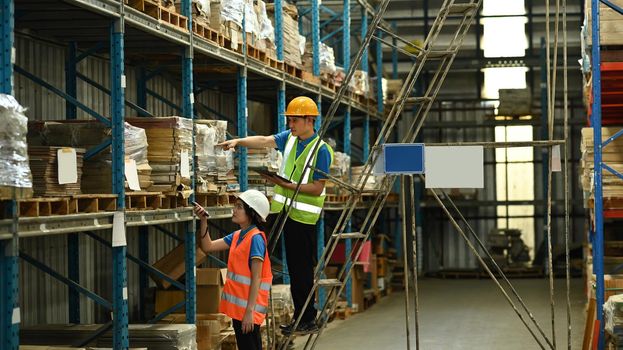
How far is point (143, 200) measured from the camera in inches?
334

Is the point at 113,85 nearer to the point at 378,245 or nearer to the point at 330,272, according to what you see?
the point at 330,272

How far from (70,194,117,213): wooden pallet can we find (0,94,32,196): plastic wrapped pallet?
1.06 meters

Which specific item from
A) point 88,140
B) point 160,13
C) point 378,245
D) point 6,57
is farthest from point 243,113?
point 378,245

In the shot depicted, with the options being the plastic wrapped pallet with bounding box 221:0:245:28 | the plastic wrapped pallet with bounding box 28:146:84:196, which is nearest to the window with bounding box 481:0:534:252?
the plastic wrapped pallet with bounding box 221:0:245:28

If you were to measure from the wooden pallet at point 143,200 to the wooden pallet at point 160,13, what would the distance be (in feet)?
4.95

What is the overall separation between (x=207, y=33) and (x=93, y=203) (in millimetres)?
3214

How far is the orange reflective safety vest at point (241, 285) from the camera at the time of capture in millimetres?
7457

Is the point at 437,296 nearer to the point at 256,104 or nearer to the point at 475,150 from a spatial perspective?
the point at 256,104

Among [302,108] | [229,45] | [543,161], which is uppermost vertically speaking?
[229,45]

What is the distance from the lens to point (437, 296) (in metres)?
19.0

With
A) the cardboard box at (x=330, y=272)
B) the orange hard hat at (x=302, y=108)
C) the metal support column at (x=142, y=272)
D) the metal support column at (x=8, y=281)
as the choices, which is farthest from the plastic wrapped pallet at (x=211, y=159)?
the cardboard box at (x=330, y=272)

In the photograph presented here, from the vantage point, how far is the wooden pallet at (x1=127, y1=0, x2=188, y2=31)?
8438 mm

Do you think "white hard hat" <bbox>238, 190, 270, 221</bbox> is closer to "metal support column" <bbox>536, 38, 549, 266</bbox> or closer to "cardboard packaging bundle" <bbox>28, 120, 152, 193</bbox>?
"cardboard packaging bundle" <bbox>28, 120, 152, 193</bbox>

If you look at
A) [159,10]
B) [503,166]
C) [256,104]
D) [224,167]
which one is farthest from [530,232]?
[159,10]
